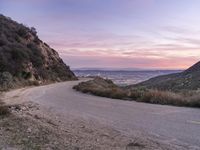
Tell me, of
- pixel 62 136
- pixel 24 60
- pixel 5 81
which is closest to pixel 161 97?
pixel 62 136

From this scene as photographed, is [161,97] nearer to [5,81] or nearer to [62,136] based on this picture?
[62,136]

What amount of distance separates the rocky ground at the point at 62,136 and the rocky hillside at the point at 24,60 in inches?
1112

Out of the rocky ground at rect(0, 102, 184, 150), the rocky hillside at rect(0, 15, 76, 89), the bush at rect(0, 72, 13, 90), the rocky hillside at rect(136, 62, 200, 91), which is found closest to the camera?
the rocky ground at rect(0, 102, 184, 150)

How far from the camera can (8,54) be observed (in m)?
56.7

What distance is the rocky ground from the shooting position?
10.6 meters

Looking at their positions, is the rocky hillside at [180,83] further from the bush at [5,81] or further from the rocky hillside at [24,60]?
the bush at [5,81]

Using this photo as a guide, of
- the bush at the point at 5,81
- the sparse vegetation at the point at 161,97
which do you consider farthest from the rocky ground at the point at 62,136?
the bush at the point at 5,81

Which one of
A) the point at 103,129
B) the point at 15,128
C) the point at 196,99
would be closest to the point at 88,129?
the point at 103,129

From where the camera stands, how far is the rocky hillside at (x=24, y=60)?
53.2 metres

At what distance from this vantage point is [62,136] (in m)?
12.2

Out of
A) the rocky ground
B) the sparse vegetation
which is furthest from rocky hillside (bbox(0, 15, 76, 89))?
the rocky ground

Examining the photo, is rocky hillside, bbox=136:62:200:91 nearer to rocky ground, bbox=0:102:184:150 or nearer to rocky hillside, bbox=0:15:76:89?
rocky hillside, bbox=0:15:76:89

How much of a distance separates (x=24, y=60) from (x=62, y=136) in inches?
1926

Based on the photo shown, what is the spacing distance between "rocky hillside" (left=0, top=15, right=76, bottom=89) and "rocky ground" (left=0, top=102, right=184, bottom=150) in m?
28.2
